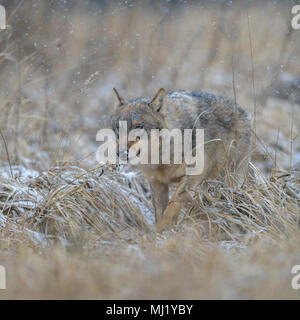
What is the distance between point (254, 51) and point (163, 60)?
8.63 feet

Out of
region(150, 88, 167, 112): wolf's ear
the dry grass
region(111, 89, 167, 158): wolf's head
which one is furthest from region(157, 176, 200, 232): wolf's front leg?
region(150, 88, 167, 112): wolf's ear

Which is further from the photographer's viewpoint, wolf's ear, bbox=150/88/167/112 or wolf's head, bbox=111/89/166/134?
wolf's ear, bbox=150/88/167/112

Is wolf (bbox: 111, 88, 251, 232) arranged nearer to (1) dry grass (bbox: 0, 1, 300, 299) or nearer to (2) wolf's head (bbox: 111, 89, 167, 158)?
(2) wolf's head (bbox: 111, 89, 167, 158)

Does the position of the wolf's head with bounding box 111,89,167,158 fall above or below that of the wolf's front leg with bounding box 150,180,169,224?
above

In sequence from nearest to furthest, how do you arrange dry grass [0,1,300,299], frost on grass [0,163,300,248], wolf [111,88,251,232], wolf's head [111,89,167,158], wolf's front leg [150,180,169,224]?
dry grass [0,1,300,299]
frost on grass [0,163,300,248]
wolf's head [111,89,167,158]
wolf [111,88,251,232]
wolf's front leg [150,180,169,224]

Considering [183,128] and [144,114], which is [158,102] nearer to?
[144,114]

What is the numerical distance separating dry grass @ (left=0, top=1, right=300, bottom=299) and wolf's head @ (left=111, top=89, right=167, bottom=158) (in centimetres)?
94

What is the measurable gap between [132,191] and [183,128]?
1338 millimetres

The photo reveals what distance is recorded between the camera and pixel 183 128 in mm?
5340

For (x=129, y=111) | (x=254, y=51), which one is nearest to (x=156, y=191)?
(x=129, y=111)

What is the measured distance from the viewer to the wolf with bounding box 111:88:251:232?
5082 millimetres

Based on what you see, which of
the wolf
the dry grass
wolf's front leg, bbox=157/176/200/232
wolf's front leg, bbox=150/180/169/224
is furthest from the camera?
wolf's front leg, bbox=150/180/169/224

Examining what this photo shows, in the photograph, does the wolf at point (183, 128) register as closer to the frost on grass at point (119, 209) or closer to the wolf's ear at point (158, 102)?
the wolf's ear at point (158, 102)
